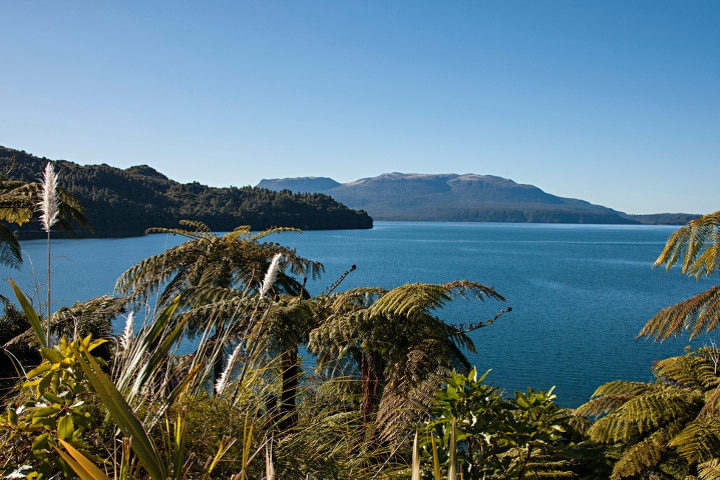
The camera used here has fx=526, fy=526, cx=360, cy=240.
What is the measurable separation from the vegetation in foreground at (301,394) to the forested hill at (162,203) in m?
42.7

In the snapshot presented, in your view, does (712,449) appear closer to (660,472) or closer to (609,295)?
(660,472)

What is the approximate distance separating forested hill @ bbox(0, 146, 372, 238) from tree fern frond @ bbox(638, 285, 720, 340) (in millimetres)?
44806

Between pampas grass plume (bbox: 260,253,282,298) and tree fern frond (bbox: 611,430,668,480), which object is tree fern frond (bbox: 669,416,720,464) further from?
pampas grass plume (bbox: 260,253,282,298)

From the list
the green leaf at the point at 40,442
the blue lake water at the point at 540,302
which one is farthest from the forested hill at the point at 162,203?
the green leaf at the point at 40,442

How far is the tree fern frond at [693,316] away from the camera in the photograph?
390cm

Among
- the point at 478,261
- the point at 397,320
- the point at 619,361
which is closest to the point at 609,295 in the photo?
the point at 619,361

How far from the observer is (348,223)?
12488cm

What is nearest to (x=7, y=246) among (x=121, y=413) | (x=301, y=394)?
(x=301, y=394)

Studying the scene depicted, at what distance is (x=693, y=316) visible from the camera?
4.11 m

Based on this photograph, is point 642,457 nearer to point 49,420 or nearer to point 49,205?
point 49,420

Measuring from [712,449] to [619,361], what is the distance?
16.0 meters

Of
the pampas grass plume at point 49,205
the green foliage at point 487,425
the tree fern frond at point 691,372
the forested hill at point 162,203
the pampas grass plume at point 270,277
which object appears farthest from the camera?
the forested hill at point 162,203

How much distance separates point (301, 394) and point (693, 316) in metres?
3.18

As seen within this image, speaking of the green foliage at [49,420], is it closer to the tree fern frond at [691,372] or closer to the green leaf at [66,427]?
the green leaf at [66,427]
